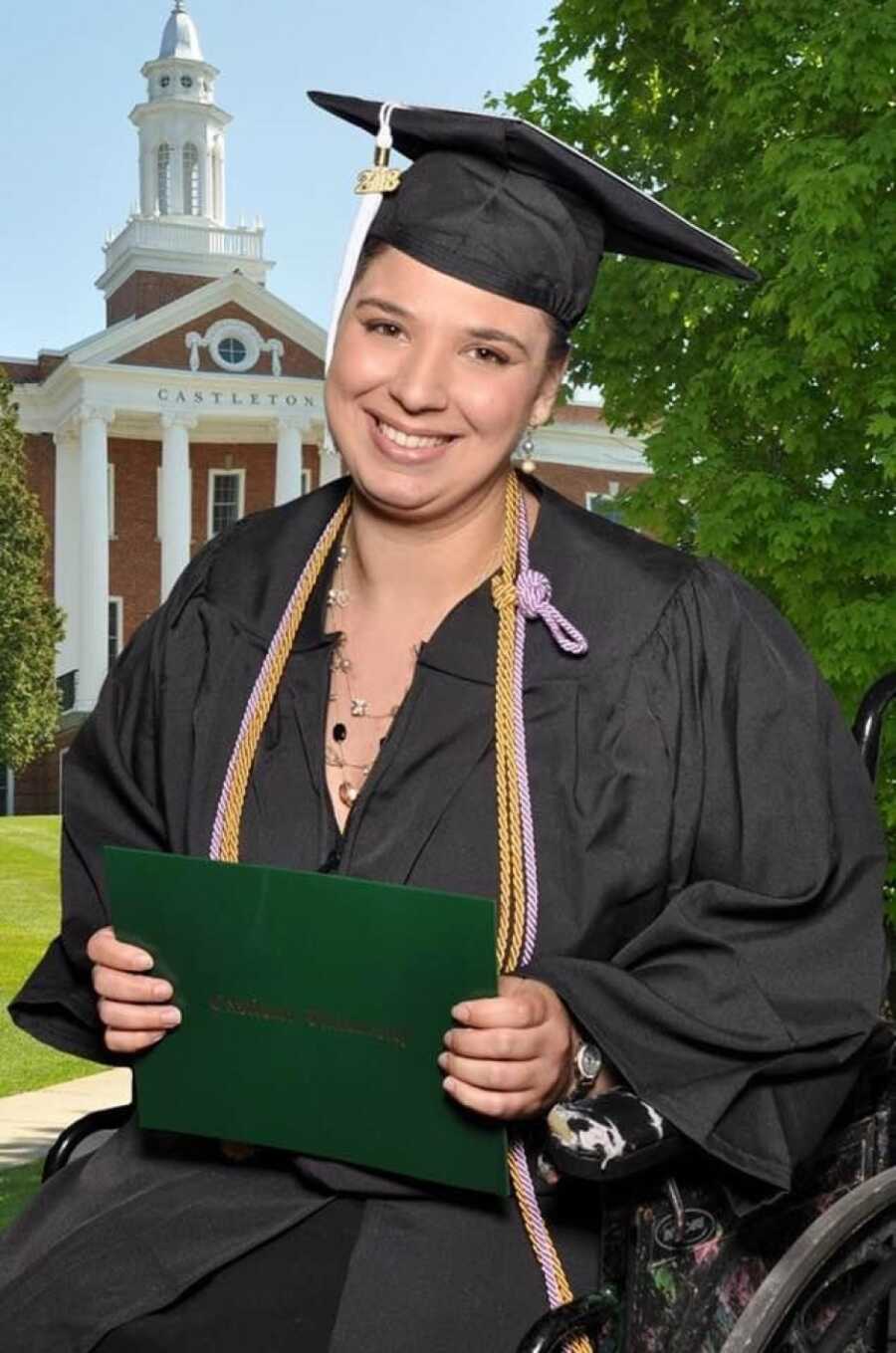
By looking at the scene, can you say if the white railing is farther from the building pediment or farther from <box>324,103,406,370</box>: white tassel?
<box>324,103,406,370</box>: white tassel

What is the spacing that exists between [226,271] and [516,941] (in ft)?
157

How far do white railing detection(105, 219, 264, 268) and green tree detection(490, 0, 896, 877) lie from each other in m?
38.0

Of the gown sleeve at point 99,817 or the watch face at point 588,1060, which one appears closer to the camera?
the watch face at point 588,1060

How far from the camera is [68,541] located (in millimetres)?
45938

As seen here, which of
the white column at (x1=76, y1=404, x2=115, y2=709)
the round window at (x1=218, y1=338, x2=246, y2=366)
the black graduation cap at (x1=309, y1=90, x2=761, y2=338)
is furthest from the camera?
the round window at (x1=218, y1=338, x2=246, y2=366)

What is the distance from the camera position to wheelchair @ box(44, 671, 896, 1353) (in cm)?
219

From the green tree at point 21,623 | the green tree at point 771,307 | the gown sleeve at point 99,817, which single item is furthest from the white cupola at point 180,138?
the gown sleeve at point 99,817

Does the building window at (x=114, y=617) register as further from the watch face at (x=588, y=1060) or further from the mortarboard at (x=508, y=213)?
the watch face at (x=588, y=1060)

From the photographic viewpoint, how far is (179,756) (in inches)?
104

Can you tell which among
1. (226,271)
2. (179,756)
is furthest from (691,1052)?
(226,271)

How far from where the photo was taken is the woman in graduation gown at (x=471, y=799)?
2.28 m

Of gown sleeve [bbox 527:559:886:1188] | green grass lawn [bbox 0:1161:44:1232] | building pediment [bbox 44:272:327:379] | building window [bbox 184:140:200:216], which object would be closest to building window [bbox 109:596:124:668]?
building pediment [bbox 44:272:327:379]

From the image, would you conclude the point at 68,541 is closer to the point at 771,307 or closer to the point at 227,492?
the point at 227,492

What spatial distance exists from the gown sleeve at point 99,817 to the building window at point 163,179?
51749 mm
